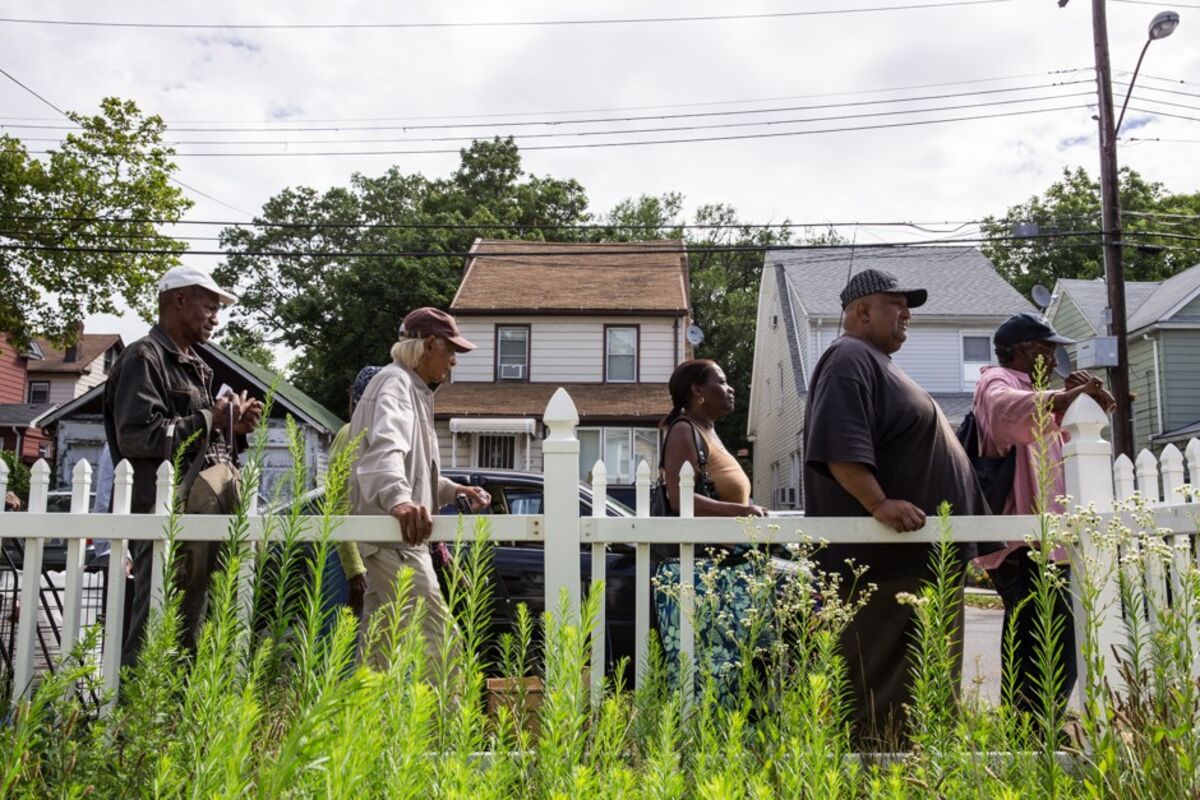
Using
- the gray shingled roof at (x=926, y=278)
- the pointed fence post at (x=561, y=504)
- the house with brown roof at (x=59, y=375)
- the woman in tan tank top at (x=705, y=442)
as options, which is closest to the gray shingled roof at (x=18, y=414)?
the house with brown roof at (x=59, y=375)

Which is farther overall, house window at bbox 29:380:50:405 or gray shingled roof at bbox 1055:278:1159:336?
house window at bbox 29:380:50:405

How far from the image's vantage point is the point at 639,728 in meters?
2.13

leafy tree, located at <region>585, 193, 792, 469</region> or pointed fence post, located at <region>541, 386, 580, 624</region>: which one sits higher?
leafy tree, located at <region>585, 193, 792, 469</region>

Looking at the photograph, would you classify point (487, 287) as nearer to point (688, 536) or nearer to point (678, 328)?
point (678, 328)

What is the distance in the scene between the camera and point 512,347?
24.5m

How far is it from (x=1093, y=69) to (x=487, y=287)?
1493 cm

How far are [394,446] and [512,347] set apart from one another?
21265 millimetres

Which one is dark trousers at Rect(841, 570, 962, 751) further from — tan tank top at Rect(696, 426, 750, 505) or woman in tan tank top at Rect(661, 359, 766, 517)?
tan tank top at Rect(696, 426, 750, 505)

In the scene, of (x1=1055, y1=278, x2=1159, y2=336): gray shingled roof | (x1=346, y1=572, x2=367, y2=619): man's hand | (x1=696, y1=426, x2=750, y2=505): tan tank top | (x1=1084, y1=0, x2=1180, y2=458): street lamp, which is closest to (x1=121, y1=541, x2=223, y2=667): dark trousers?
(x1=346, y1=572, x2=367, y2=619): man's hand

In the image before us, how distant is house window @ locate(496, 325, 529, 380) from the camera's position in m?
24.4

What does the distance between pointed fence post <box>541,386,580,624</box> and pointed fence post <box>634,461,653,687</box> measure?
20cm

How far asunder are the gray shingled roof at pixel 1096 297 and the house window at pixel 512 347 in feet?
48.9

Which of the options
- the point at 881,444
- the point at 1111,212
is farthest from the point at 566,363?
the point at 881,444

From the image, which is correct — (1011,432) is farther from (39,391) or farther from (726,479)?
(39,391)
